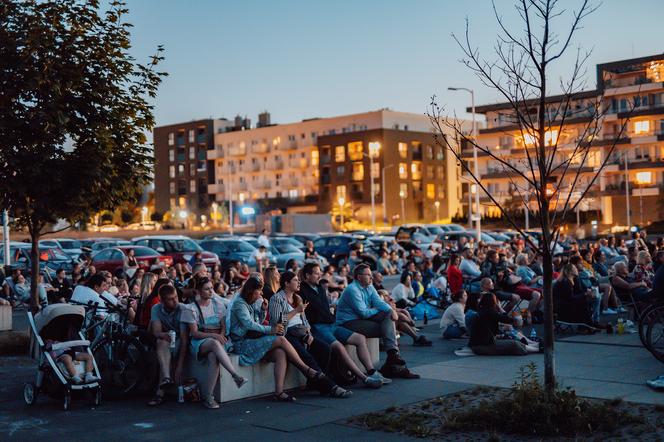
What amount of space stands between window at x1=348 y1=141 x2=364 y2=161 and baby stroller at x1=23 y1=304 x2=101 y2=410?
9382 cm

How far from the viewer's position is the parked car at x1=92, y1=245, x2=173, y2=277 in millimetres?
32281

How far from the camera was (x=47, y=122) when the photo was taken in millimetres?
13047

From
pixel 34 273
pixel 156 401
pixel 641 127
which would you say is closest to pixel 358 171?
pixel 641 127

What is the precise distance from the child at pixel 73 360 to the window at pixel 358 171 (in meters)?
94.6

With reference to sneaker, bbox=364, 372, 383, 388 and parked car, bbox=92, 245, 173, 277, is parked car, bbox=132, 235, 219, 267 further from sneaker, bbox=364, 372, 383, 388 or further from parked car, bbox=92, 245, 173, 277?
sneaker, bbox=364, 372, 383, 388

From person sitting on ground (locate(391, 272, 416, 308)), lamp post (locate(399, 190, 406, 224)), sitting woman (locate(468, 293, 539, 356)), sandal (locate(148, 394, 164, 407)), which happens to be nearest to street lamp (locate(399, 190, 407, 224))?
lamp post (locate(399, 190, 406, 224))

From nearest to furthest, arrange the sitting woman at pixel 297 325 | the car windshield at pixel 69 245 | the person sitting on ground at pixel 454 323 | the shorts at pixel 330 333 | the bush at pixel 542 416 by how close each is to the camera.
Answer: the bush at pixel 542 416, the sitting woman at pixel 297 325, the shorts at pixel 330 333, the person sitting on ground at pixel 454 323, the car windshield at pixel 69 245

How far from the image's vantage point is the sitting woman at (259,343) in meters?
10.8

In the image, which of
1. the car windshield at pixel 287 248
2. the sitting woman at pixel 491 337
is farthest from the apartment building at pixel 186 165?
the sitting woman at pixel 491 337

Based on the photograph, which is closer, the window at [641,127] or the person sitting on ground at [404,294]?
the person sitting on ground at [404,294]

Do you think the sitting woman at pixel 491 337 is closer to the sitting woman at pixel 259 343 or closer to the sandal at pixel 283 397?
the sitting woman at pixel 259 343

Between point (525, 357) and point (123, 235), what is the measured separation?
7400 cm

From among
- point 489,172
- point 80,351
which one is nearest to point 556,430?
point 80,351

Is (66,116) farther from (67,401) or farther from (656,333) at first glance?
(656,333)
